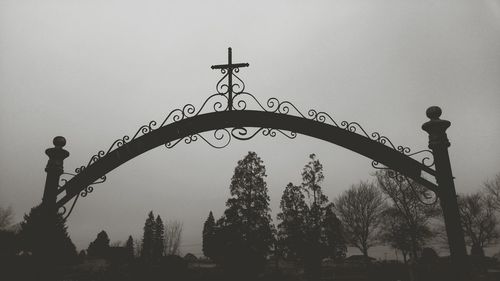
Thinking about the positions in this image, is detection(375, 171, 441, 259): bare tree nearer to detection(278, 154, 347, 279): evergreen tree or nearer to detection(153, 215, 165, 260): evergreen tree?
detection(278, 154, 347, 279): evergreen tree

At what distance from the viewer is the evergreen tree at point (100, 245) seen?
55131 millimetres

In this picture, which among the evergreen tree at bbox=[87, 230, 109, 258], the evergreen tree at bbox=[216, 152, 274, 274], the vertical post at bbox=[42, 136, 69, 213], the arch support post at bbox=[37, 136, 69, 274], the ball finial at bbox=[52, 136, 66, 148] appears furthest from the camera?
the evergreen tree at bbox=[87, 230, 109, 258]

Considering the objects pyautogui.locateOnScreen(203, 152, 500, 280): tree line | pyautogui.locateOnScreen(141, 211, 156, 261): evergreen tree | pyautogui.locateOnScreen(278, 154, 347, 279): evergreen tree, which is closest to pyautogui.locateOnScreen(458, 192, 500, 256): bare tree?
pyautogui.locateOnScreen(203, 152, 500, 280): tree line

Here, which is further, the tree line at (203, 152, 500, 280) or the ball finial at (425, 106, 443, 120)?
the tree line at (203, 152, 500, 280)

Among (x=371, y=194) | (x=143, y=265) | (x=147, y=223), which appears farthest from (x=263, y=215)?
(x=147, y=223)

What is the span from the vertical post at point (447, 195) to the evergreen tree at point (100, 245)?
197ft

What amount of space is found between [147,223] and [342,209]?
Result: 43.6 m

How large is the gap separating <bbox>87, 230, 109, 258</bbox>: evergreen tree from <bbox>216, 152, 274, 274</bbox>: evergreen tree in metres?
35.1

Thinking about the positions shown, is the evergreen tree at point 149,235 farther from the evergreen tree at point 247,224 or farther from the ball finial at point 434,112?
the ball finial at point 434,112

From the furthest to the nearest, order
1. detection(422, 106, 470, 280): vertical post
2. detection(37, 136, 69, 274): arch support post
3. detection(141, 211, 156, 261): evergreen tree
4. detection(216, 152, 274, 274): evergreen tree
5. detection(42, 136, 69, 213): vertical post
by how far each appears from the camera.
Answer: detection(141, 211, 156, 261): evergreen tree, detection(216, 152, 274, 274): evergreen tree, detection(42, 136, 69, 213): vertical post, detection(37, 136, 69, 274): arch support post, detection(422, 106, 470, 280): vertical post

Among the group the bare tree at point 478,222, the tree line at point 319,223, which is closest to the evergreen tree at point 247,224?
the tree line at point 319,223

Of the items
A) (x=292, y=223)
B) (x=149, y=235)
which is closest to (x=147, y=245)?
(x=149, y=235)

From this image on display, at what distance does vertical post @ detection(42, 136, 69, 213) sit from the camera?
460 centimetres

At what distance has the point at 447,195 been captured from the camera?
4117mm
